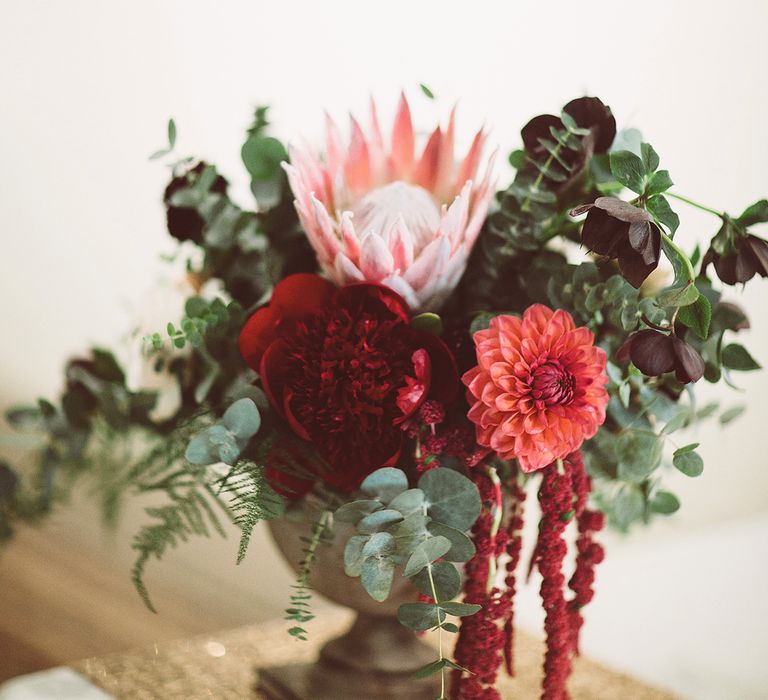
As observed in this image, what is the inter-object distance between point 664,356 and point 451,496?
0.48 ft

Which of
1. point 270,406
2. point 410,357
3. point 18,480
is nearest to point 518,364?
point 410,357

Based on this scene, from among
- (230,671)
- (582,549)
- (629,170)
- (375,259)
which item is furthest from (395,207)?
(230,671)

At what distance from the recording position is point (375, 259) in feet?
1.56

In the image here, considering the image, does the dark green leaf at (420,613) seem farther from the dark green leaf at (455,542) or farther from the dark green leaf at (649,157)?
the dark green leaf at (649,157)

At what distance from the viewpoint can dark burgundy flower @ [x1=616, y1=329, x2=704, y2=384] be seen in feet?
1.34

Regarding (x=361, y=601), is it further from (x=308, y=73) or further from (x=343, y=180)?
(x=308, y=73)

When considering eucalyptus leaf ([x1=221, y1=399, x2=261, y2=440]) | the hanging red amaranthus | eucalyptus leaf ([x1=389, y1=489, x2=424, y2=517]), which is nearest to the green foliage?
eucalyptus leaf ([x1=221, y1=399, x2=261, y2=440])

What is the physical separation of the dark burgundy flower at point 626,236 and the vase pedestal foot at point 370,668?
365mm

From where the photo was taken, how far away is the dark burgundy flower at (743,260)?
430 millimetres

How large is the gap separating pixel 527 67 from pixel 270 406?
81cm

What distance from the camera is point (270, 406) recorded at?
1.68 feet

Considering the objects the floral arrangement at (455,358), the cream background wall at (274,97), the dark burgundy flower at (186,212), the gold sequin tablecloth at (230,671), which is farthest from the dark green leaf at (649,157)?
the cream background wall at (274,97)

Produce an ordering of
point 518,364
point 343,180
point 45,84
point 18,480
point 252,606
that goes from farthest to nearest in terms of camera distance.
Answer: point 252,606
point 45,84
point 18,480
point 343,180
point 518,364

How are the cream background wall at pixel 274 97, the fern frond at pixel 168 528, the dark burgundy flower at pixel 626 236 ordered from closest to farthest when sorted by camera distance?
1. the dark burgundy flower at pixel 626 236
2. the fern frond at pixel 168 528
3. the cream background wall at pixel 274 97
